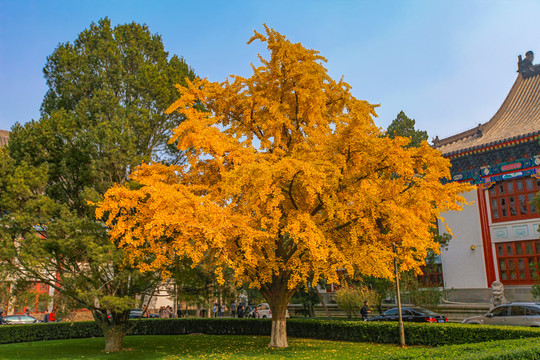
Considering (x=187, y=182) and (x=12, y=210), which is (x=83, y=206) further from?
(x=187, y=182)

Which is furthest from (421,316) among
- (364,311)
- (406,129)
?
(406,129)

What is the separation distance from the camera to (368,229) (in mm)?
14391

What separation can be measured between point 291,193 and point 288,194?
0.42 meters

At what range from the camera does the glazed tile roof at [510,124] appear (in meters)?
28.2

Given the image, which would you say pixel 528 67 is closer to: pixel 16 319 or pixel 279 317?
pixel 279 317

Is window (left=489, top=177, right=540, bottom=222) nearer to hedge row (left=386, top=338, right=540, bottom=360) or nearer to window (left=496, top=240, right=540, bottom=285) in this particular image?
window (left=496, top=240, right=540, bottom=285)

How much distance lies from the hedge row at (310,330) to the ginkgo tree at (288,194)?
3.44m

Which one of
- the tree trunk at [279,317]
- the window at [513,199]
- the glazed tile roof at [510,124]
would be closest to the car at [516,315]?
the tree trunk at [279,317]

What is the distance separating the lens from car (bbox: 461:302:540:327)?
674 inches

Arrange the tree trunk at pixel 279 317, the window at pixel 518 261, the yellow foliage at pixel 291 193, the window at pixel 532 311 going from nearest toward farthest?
the yellow foliage at pixel 291 193, the tree trunk at pixel 279 317, the window at pixel 532 311, the window at pixel 518 261

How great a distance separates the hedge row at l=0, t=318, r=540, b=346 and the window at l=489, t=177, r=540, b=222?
49.1 feet

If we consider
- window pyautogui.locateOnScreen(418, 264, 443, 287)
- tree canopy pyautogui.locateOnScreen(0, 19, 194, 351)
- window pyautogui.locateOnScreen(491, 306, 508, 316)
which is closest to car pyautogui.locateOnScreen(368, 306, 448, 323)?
window pyautogui.locateOnScreen(491, 306, 508, 316)

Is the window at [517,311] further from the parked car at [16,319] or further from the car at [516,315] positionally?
A: the parked car at [16,319]

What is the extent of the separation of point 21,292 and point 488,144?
86.7 feet
